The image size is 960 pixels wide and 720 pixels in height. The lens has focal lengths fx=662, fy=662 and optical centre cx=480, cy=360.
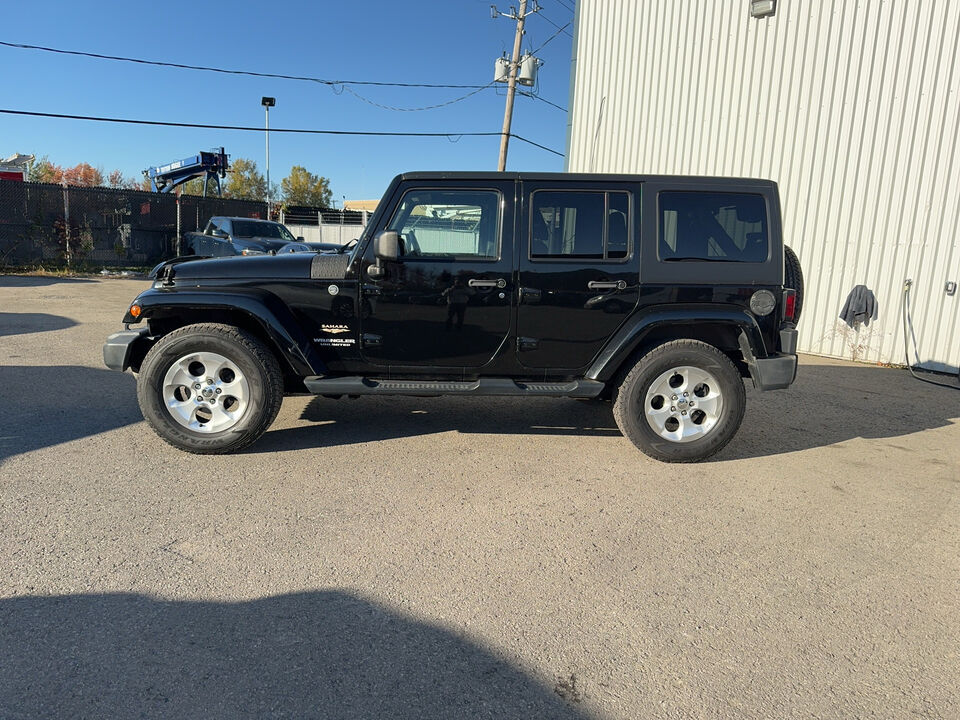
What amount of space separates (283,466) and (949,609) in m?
3.61

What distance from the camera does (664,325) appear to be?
15.1ft

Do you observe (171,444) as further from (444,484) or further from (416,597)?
(416,597)

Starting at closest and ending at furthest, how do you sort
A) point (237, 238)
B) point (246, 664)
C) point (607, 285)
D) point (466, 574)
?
point (246, 664)
point (466, 574)
point (607, 285)
point (237, 238)

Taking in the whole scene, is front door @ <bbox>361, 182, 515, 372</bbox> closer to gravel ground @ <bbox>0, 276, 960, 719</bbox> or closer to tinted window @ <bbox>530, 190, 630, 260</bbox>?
tinted window @ <bbox>530, 190, 630, 260</bbox>

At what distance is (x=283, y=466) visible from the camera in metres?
4.27

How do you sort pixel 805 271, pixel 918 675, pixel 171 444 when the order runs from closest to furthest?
pixel 918 675, pixel 171 444, pixel 805 271

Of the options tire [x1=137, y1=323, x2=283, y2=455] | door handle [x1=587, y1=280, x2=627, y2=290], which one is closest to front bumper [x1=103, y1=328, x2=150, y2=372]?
tire [x1=137, y1=323, x2=283, y2=455]

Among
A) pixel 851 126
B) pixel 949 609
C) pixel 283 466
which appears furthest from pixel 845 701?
pixel 851 126

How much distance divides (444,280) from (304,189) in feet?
191

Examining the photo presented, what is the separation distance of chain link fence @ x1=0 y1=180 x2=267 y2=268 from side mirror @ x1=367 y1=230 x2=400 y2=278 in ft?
57.4

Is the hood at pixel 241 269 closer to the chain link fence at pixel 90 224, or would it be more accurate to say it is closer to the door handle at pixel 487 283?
the door handle at pixel 487 283

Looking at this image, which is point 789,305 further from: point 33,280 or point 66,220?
point 66,220

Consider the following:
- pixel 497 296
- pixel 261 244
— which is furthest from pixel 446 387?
pixel 261 244

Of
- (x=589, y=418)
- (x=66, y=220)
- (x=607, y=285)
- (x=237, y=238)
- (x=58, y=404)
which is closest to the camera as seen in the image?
(x=607, y=285)
